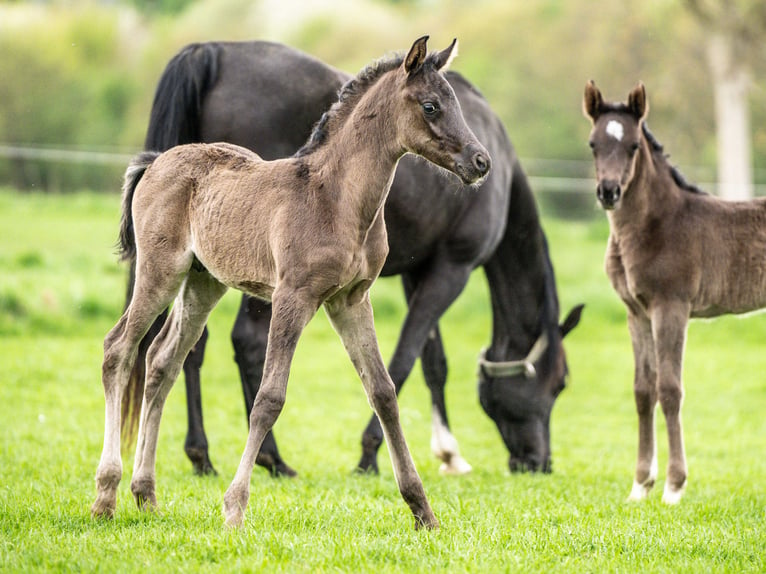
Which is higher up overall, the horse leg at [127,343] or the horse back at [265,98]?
the horse back at [265,98]

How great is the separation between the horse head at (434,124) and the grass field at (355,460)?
166 centimetres

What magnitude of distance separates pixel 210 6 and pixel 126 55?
638 cm

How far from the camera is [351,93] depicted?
474 cm

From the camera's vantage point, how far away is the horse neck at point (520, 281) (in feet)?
25.6

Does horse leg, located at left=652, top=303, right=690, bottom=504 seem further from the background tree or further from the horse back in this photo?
the background tree

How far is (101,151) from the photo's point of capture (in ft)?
81.3

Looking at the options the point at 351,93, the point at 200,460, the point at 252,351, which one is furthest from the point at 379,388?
the point at 200,460

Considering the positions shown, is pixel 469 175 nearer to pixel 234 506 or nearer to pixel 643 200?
pixel 234 506

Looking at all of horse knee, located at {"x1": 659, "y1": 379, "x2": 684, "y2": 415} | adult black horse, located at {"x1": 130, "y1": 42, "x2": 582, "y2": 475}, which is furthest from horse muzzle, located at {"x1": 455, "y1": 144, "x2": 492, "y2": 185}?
horse knee, located at {"x1": 659, "y1": 379, "x2": 684, "y2": 415}

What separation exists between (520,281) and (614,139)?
202 cm

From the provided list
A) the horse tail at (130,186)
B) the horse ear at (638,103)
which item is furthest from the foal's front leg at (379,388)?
the horse ear at (638,103)

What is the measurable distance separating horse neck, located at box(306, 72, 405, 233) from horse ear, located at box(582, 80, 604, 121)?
6.47 feet

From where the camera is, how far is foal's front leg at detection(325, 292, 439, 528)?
4.56 meters

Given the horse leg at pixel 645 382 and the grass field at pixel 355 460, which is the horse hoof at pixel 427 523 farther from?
the horse leg at pixel 645 382
